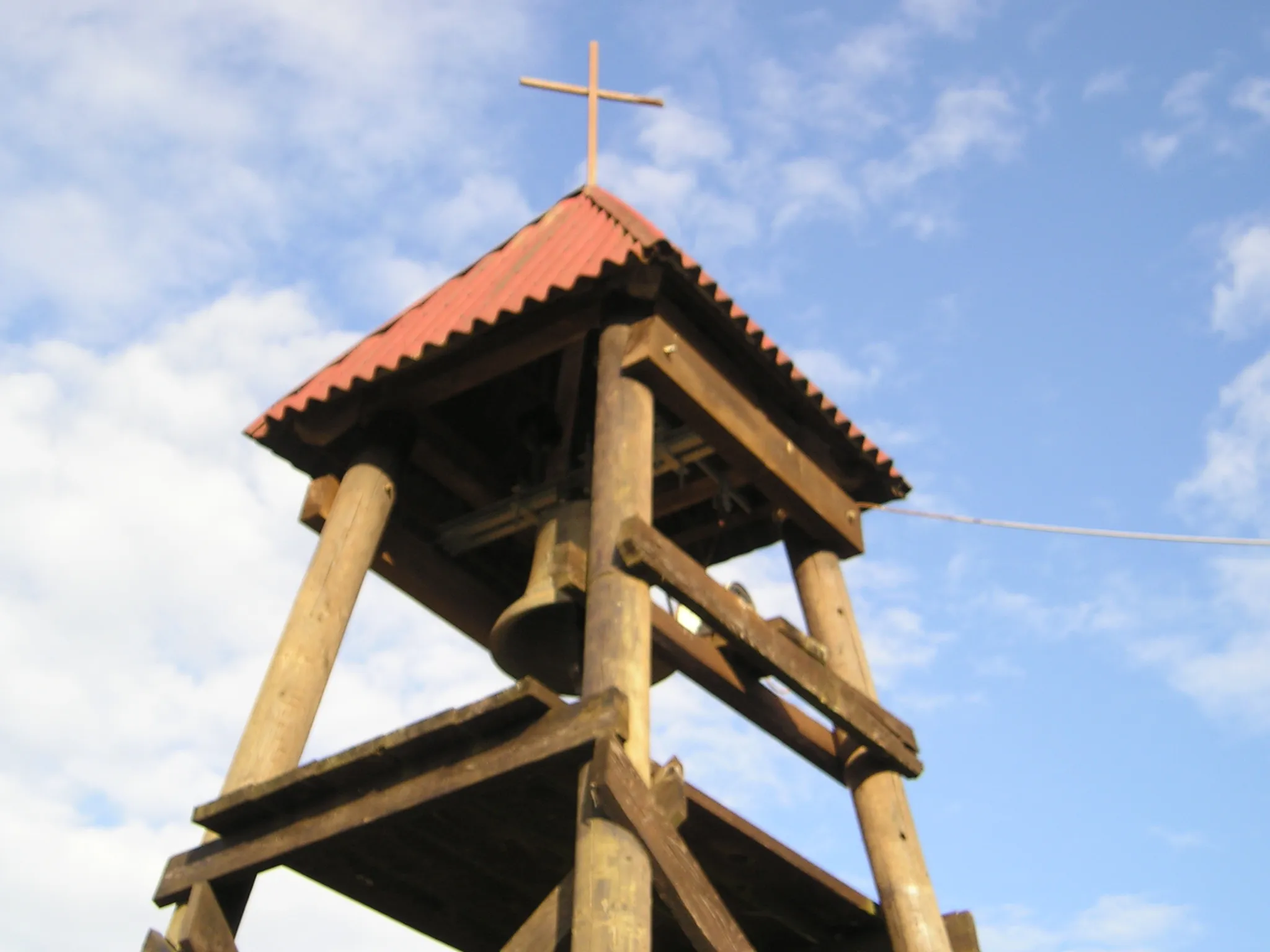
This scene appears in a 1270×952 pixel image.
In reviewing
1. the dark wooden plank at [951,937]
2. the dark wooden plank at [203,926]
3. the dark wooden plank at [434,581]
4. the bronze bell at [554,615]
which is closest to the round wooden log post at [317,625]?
the dark wooden plank at [434,581]

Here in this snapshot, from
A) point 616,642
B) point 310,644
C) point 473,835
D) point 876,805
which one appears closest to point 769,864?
point 876,805

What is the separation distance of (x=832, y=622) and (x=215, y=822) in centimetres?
301

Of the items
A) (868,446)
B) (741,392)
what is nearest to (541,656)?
(741,392)

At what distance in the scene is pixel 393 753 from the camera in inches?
202

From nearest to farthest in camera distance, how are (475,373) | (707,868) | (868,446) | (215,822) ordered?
(215,822) → (707,868) → (475,373) → (868,446)

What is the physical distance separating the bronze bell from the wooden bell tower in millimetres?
16

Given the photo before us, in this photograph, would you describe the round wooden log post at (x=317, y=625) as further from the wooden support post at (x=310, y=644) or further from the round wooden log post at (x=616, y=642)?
the round wooden log post at (x=616, y=642)

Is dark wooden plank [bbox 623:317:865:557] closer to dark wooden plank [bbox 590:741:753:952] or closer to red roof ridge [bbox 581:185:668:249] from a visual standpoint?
red roof ridge [bbox 581:185:668:249]

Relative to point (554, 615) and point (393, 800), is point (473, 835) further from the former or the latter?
point (554, 615)

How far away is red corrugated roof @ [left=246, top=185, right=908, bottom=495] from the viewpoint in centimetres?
631

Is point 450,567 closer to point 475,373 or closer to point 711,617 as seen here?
point 475,373

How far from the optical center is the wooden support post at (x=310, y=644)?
5.44 meters

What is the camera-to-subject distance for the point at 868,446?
23.9ft

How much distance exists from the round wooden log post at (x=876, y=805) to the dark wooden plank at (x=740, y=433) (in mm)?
195
